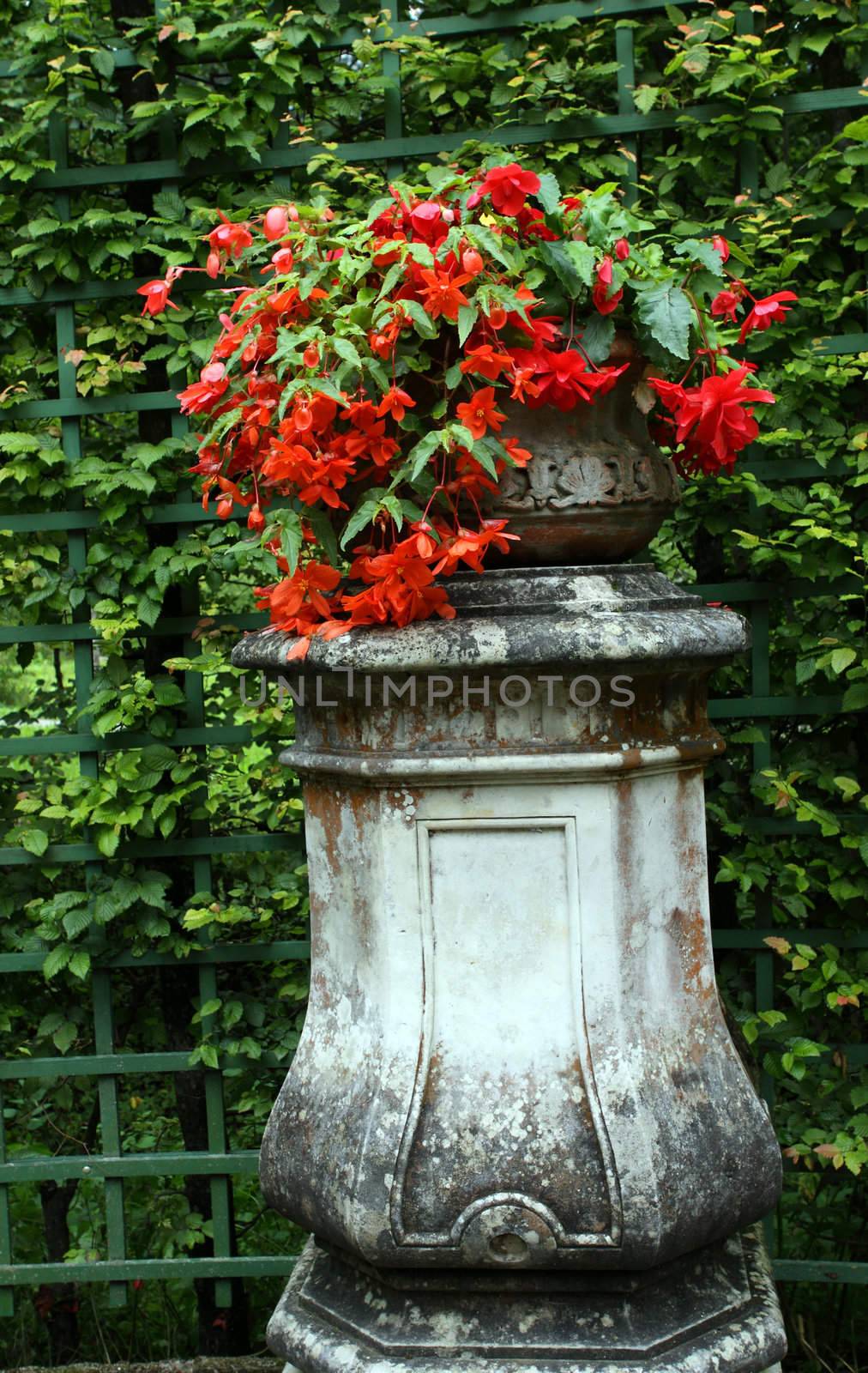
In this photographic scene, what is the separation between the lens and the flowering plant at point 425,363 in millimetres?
1670

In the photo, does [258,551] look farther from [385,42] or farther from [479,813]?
[385,42]

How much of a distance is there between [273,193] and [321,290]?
89cm

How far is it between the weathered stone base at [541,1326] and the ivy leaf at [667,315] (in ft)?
4.18

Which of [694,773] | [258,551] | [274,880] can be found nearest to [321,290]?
[258,551]

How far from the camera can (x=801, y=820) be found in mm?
2422

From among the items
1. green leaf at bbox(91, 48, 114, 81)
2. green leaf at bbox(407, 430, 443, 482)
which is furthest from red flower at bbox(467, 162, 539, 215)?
green leaf at bbox(91, 48, 114, 81)

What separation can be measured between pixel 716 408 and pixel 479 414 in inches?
14.3

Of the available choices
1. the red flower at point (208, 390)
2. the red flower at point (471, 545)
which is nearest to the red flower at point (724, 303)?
the red flower at point (471, 545)

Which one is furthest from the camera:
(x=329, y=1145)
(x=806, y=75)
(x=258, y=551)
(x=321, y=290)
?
(x=806, y=75)

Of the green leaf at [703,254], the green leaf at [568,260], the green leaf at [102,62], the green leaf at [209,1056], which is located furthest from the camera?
the green leaf at [209,1056]

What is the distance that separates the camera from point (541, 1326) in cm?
177

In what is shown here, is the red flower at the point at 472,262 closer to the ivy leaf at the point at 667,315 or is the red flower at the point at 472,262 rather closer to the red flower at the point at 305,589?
the ivy leaf at the point at 667,315

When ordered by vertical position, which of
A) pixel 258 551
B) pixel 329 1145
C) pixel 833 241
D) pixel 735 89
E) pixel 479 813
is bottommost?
pixel 329 1145

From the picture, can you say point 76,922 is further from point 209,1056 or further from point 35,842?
point 209,1056
